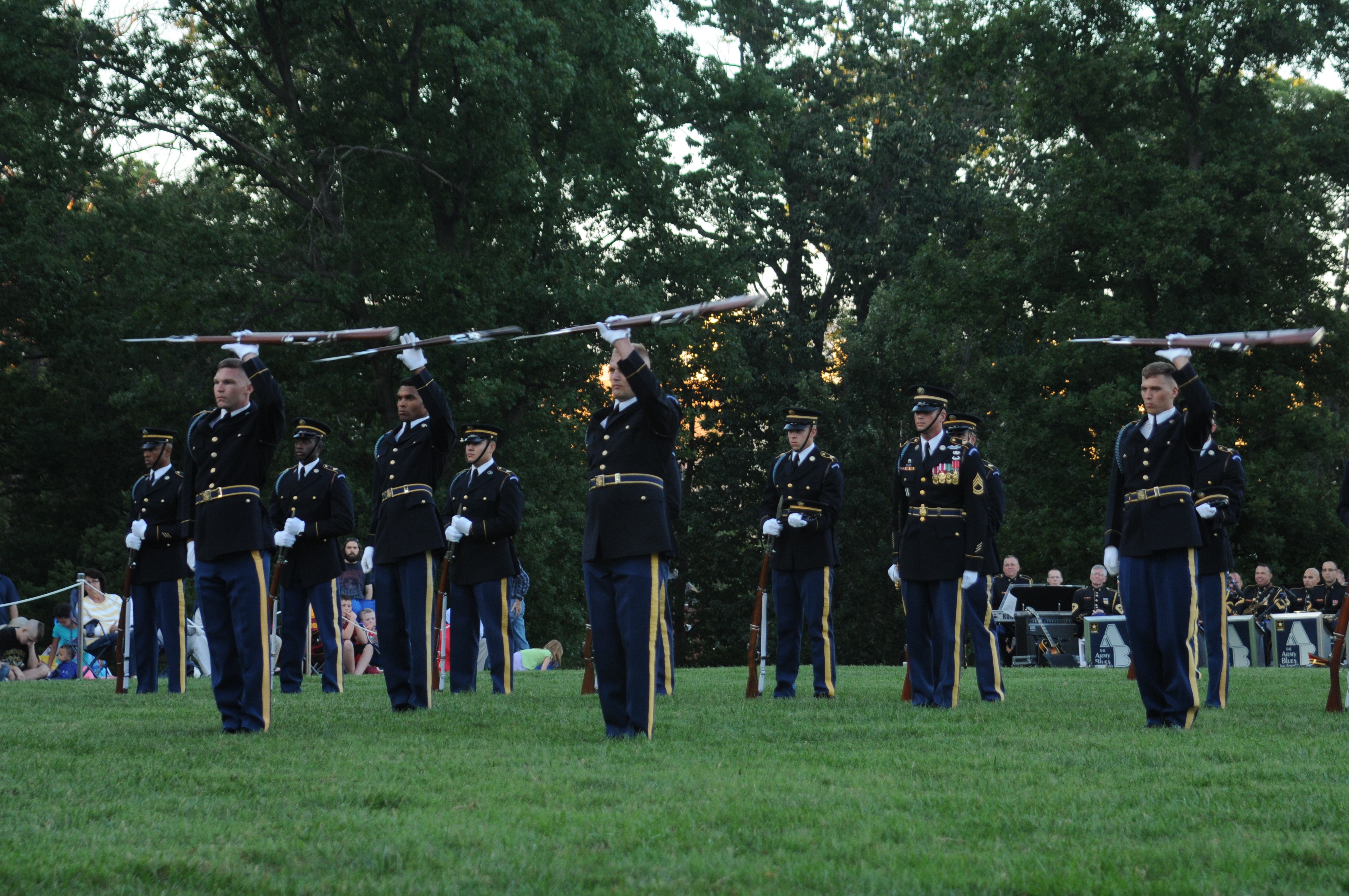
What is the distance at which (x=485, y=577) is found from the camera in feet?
40.1

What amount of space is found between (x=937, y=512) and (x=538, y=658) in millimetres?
12431

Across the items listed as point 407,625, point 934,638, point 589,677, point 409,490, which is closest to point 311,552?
point 589,677

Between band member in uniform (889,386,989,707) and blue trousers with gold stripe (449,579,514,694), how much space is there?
3.40 metres

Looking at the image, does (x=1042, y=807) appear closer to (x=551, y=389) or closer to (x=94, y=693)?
(x=94, y=693)

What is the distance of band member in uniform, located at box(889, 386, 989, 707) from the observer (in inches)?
406

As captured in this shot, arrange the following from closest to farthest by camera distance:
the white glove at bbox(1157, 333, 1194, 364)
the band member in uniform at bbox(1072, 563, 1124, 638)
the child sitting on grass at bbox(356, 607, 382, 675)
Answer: the white glove at bbox(1157, 333, 1194, 364), the child sitting on grass at bbox(356, 607, 382, 675), the band member in uniform at bbox(1072, 563, 1124, 638)

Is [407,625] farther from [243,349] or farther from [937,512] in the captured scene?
[937,512]

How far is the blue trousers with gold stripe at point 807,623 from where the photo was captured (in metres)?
11.5

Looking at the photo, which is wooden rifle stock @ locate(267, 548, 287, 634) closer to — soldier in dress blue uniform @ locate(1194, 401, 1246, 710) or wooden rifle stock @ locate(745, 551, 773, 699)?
wooden rifle stock @ locate(745, 551, 773, 699)

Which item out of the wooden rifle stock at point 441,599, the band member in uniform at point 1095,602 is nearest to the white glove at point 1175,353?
the wooden rifle stock at point 441,599

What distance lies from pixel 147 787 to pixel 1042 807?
138 inches

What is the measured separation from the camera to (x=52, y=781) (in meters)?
6.24

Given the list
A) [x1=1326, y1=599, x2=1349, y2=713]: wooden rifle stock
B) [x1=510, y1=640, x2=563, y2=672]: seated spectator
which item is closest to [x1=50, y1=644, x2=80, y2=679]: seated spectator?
[x1=510, y1=640, x2=563, y2=672]: seated spectator

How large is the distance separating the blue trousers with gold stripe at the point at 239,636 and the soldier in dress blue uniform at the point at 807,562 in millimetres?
4144
